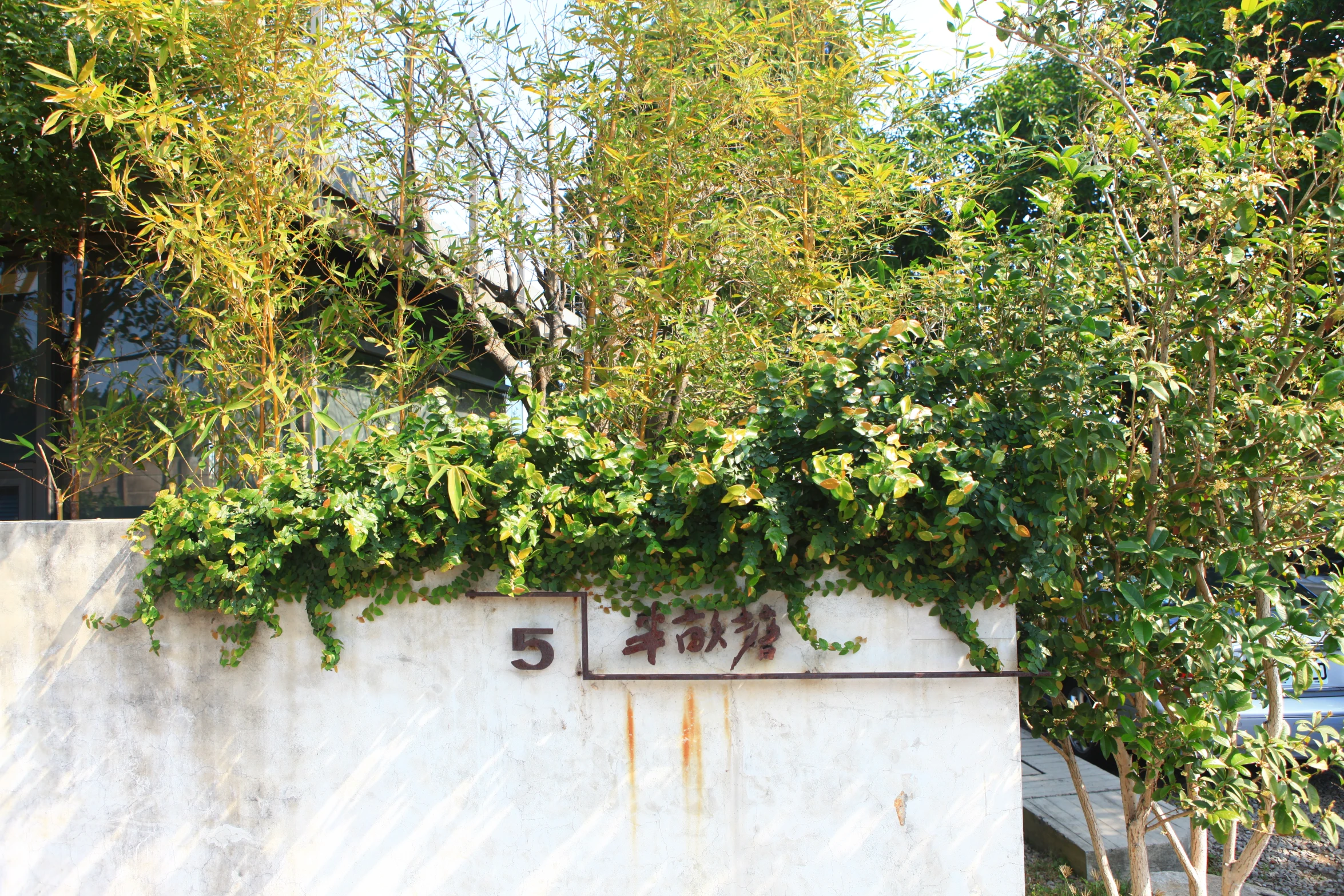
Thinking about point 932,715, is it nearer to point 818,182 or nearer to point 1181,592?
point 1181,592

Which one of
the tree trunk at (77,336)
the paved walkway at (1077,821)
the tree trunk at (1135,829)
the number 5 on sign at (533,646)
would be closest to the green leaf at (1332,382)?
the tree trunk at (1135,829)

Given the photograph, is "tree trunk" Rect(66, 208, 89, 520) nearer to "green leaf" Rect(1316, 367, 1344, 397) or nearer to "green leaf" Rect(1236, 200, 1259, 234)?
"green leaf" Rect(1236, 200, 1259, 234)

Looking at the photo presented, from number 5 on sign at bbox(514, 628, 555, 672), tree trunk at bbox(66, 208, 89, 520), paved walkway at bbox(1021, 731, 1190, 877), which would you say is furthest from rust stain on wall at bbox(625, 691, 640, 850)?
tree trunk at bbox(66, 208, 89, 520)

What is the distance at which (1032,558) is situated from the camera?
2.46m

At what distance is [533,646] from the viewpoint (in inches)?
110

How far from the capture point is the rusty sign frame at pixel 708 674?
8.66 ft

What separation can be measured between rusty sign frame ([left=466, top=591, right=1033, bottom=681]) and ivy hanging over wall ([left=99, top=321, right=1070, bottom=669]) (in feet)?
0.16

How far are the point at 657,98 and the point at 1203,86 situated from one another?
4920 millimetres

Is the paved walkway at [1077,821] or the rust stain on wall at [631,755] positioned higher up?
the rust stain on wall at [631,755]

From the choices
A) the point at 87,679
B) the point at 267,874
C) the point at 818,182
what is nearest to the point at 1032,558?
the point at 818,182

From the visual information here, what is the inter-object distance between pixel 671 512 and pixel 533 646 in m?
0.69

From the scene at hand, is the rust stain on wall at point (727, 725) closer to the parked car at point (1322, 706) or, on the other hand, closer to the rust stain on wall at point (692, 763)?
the rust stain on wall at point (692, 763)

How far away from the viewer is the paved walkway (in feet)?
11.7

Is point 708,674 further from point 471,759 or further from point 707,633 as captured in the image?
point 471,759
